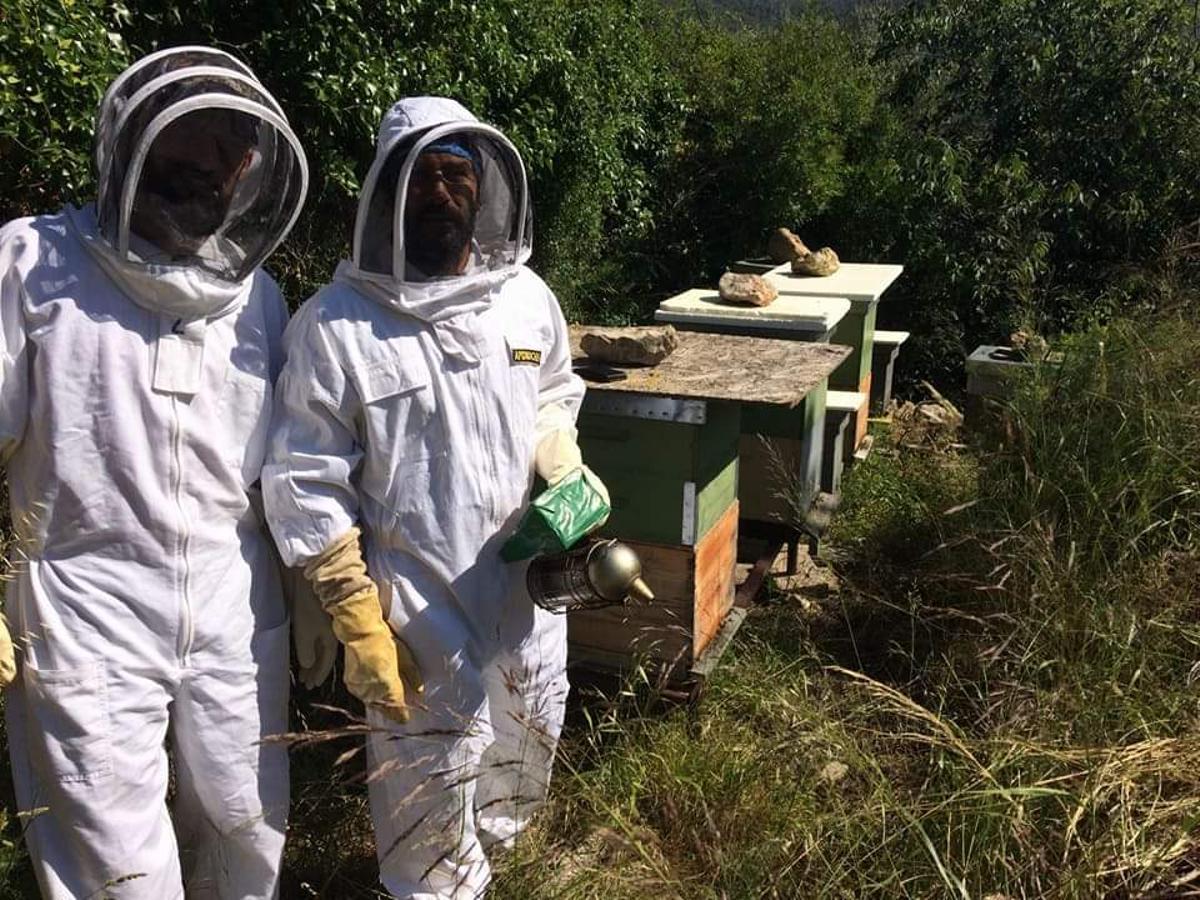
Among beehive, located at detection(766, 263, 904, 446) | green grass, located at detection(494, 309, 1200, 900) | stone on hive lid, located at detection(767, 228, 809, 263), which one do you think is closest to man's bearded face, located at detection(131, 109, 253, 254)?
green grass, located at detection(494, 309, 1200, 900)

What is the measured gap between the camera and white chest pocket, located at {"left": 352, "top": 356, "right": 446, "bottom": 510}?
2.10m

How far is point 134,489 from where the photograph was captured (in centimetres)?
192

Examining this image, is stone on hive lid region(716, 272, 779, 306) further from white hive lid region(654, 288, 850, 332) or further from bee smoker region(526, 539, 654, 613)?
bee smoker region(526, 539, 654, 613)

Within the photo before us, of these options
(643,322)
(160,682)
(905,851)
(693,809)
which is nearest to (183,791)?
(160,682)

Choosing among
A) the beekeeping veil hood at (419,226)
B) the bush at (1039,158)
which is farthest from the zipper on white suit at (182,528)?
the bush at (1039,158)

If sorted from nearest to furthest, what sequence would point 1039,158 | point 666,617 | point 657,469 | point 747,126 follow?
point 657,469 < point 666,617 < point 1039,158 < point 747,126

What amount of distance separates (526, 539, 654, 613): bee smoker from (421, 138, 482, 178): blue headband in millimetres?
880

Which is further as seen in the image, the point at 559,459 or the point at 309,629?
the point at 559,459

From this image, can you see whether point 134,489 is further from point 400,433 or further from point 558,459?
point 558,459

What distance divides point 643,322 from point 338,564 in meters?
6.79

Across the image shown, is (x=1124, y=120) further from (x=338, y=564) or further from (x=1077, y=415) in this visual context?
(x=338, y=564)

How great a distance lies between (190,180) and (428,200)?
469 millimetres

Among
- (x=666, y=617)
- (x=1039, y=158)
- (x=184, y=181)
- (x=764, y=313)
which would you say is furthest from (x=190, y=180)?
(x=1039, y=158)

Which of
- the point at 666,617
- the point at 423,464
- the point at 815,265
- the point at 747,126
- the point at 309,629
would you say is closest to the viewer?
the point at 423,464
